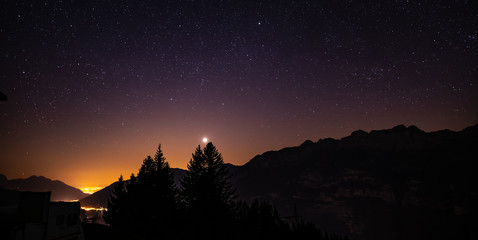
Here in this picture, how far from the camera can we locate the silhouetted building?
14.9 metres

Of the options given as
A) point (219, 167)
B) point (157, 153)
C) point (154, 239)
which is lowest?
point (154, 239)

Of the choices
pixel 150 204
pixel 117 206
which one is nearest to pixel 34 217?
pixel 150 204

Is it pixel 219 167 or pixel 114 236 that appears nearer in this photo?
pixel 114 236

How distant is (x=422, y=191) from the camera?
184 m

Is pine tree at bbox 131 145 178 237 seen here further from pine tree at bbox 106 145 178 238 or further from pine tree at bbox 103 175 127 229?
pine tree at bbox 103 175 127 229

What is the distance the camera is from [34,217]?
1756cm

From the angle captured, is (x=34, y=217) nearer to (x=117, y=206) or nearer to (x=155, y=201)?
(x=155, y=201)

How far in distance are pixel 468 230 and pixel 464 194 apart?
30735 mm

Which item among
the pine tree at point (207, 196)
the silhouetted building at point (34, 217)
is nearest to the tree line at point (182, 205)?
the pine tree at point (207, 196)

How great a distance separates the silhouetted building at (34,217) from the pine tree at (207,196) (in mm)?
13720

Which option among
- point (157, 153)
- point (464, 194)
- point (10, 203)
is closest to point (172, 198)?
point (157, 153)

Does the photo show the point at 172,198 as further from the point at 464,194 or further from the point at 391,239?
the point at 464,194

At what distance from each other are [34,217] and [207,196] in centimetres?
1948

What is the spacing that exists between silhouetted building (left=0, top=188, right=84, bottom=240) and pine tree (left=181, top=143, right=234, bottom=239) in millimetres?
13720
